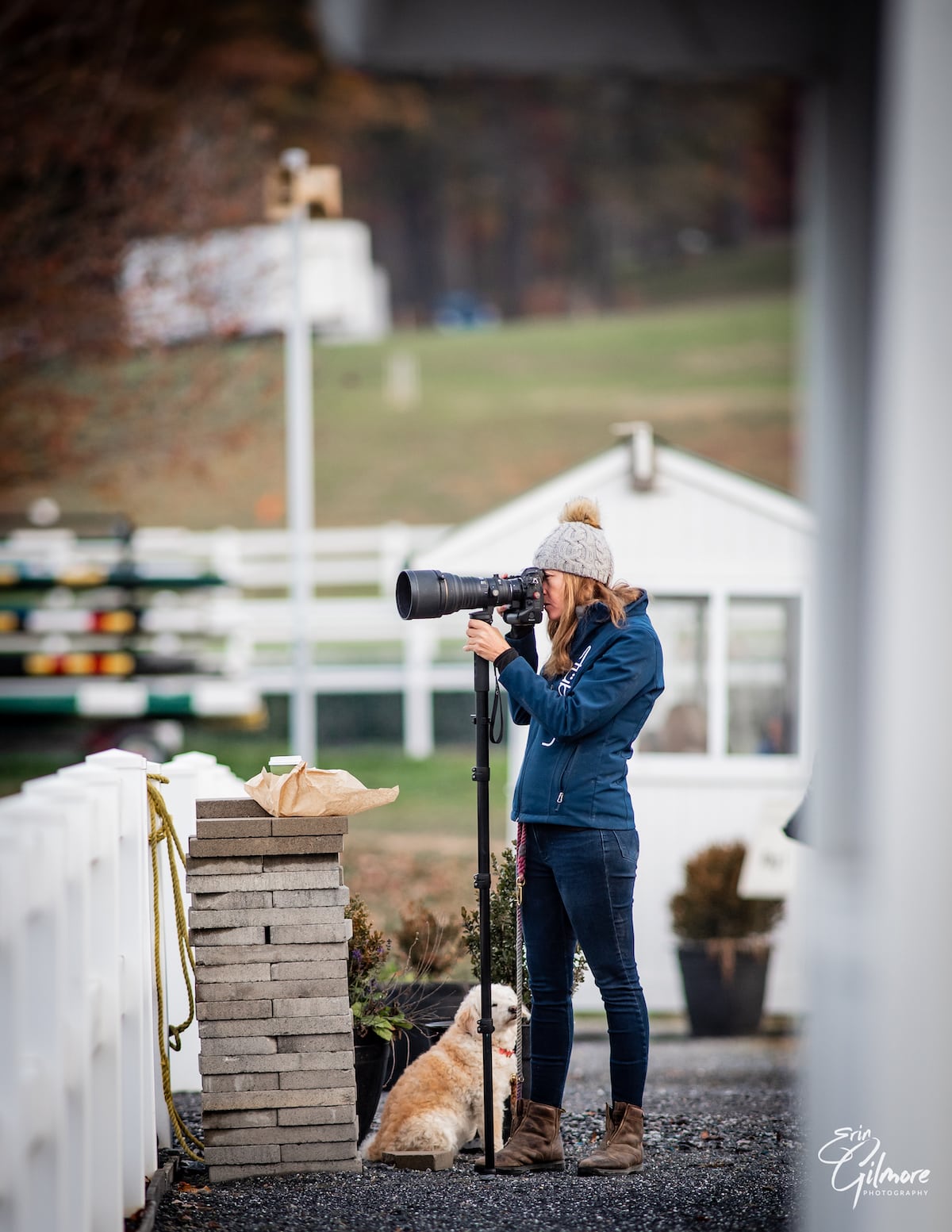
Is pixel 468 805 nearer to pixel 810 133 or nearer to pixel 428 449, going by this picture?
pixel 810 133

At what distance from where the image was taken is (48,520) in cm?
1266

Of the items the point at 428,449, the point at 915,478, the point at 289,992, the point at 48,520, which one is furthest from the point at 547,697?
the point at 428,449

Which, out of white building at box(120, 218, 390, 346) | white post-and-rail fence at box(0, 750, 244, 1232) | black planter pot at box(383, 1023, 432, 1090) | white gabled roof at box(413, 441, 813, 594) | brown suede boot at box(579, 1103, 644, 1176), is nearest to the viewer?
white post-and-rail fence at box(0, 750, 244, 1232)

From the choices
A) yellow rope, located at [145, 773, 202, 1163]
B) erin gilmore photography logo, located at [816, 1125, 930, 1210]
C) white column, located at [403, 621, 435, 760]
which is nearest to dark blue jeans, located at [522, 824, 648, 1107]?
yellow rope, located at [145, 773, 202, 1163]

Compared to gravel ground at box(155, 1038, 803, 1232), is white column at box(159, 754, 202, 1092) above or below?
above

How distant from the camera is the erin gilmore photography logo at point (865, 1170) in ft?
5.72

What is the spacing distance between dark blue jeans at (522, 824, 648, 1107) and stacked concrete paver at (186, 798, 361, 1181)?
18.4 inches

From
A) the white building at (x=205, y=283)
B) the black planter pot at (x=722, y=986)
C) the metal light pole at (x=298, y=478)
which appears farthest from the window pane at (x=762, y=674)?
the white building at (x=205, y=283)

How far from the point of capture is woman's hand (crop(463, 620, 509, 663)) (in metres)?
3.28

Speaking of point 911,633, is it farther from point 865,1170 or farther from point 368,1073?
point 368,1073

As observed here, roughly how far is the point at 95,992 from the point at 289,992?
1.99 feet

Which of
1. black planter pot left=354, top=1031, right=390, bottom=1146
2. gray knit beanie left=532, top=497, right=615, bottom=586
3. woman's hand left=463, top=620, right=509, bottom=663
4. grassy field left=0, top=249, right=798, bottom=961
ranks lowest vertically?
black planter pot left=354, top=1031, right=390, bottom=1146

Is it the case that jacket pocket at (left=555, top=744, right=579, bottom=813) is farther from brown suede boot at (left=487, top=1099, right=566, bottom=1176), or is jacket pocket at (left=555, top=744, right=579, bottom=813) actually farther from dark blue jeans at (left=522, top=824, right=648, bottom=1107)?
brown suede boot at (left=487, top=1099, right=566, bottom=1176)

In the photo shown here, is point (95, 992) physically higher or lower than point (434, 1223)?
higher
